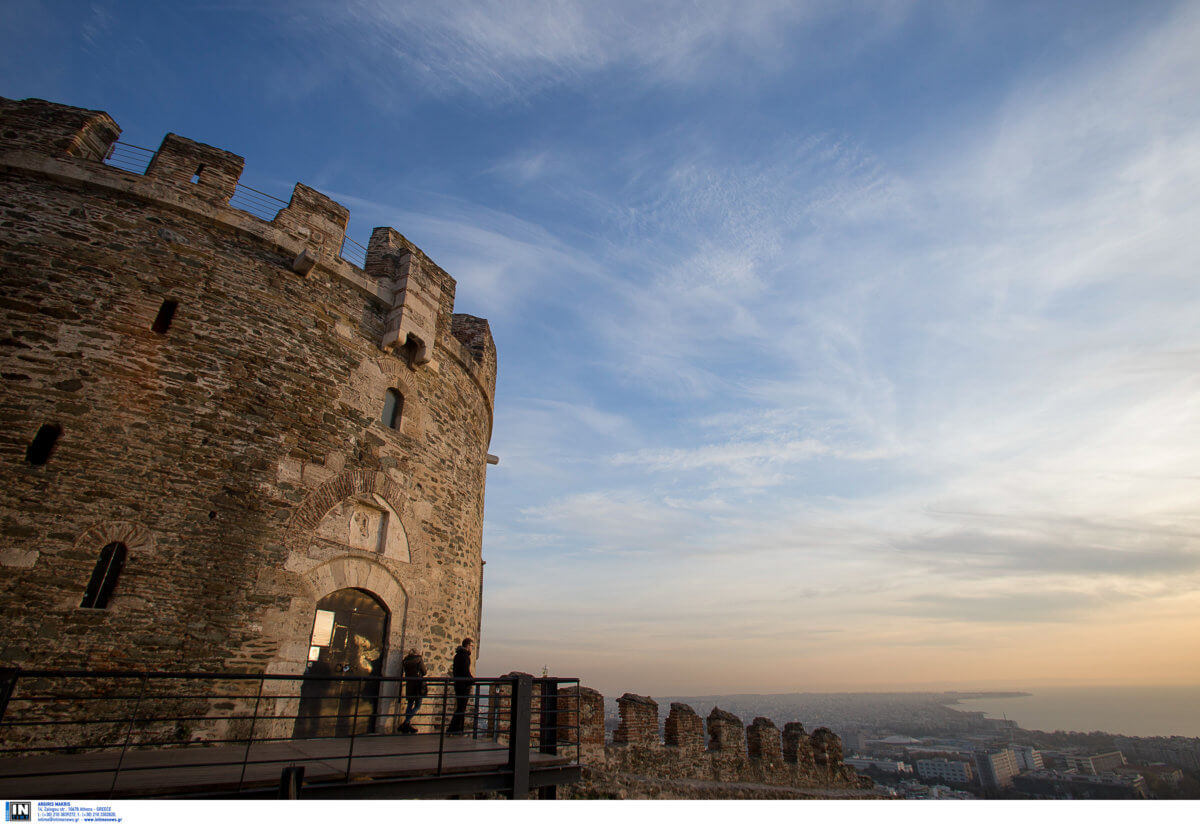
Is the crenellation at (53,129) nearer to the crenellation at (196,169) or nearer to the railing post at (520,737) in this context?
the crenellation at (196,169)

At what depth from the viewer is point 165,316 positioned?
21.1 ft

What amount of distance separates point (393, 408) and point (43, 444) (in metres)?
3.60

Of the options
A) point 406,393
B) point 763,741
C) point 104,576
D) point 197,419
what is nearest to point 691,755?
point 763,741

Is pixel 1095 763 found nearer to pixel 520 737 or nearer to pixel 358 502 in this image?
pixel 520 737

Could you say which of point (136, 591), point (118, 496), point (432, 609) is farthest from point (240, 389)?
point (432, 609)

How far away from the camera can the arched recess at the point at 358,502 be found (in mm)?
6621

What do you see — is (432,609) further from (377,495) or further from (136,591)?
(136,591)

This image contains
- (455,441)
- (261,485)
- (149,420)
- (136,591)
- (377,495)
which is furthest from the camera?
(455,441)

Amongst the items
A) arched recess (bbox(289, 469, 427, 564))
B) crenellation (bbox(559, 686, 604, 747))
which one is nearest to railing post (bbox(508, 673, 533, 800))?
arched recess (bbox(289, 469, 427, 564))

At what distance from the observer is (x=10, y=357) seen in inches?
217

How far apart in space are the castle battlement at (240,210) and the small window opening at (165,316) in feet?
4.02

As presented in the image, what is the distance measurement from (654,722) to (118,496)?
323 inches

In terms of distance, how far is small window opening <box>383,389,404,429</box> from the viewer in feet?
26.3

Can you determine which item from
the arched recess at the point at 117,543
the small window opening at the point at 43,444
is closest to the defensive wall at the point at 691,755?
the arched recess at the point at 117,543
